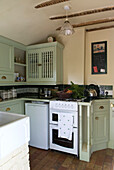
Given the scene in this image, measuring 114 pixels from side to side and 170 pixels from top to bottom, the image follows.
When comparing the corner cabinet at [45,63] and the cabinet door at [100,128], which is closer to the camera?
the cabinet door at [100,128]

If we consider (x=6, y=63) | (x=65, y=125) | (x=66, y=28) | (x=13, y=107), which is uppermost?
(x=66, y=28)

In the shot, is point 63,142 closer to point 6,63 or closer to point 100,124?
point 100,124

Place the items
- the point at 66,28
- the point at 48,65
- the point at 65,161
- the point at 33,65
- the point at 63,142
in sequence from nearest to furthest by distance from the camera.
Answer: the point at 66,28, the point at 65,161, the point at 63,142, the point at 48,65, the point at 33,65

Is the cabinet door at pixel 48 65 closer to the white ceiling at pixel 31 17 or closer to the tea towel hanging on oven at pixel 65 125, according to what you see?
the white ceiling at pixel 31 17

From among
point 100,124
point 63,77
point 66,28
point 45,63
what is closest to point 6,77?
point 45,63

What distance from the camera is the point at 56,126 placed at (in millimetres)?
2111

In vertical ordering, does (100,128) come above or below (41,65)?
below

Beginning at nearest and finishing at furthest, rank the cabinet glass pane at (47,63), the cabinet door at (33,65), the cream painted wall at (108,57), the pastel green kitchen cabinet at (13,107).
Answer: the pastel green kitchen cabinet at (13,107), the cream painted wall at (108,57), the cabinet glass pane at (47,63), the cabinet door at (33,65)

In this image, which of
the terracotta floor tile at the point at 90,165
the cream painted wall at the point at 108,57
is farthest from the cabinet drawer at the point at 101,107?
the terracotta floor tile at the point at 90,165

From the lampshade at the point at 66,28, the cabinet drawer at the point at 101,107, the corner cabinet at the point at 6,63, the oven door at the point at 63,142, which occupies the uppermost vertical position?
the lampshade at the point at 66,28

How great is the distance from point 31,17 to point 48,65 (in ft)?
3.25

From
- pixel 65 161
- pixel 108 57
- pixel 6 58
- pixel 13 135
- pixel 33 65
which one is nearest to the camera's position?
pixel 13 135

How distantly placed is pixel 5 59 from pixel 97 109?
6.46 feet

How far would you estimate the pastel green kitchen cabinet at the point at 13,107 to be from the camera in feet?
6.81
